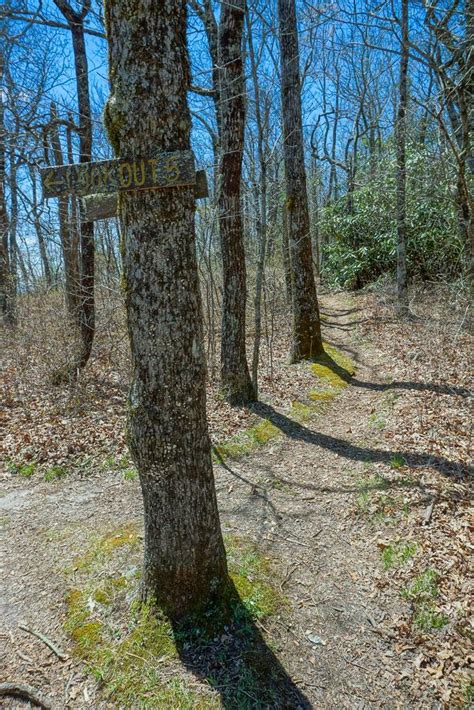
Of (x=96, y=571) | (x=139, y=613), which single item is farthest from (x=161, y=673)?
(x=96, y=571)

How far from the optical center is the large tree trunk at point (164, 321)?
7.43ft

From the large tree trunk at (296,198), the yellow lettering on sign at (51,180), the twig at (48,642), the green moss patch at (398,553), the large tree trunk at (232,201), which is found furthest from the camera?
the large tree trunk at (296,198)

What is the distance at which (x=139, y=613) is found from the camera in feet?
9.80

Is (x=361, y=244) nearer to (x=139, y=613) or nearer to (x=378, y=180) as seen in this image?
(x=378, y=180)

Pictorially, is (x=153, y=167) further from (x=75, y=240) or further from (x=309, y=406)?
(x=75, y=240)

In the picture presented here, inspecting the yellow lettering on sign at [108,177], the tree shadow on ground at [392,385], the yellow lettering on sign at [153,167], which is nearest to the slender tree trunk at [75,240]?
the tree shadow on ground at [392,385]

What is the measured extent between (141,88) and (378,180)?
472 inches

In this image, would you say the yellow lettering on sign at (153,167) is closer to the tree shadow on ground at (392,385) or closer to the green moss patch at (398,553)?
the green moss patch at (398,553)

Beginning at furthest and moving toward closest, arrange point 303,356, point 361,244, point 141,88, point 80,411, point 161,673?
point 361,244 → point 303,356 → point 80,411 → point 161,673 → point 141,88

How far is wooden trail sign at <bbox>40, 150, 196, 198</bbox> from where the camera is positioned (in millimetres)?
2318

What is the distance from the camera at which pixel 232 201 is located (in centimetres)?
638

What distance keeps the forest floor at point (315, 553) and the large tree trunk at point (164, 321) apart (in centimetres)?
61

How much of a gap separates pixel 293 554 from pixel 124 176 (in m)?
3.42

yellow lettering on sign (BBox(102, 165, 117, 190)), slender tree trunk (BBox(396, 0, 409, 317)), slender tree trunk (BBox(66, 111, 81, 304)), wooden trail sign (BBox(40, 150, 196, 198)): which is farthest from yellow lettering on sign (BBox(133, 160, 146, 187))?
slender tree trunk (BBox(396, 0, 409, 317))
